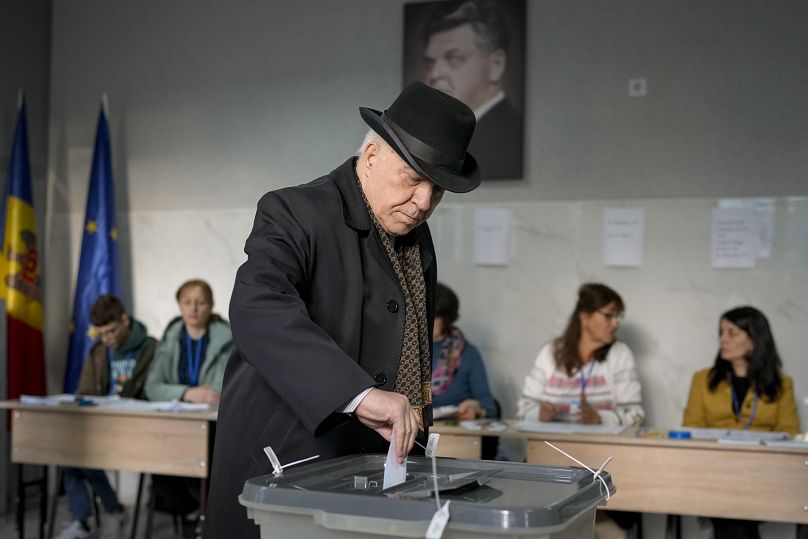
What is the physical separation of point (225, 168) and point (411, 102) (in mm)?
4201

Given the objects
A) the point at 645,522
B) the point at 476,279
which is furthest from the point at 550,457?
the point at 476,279

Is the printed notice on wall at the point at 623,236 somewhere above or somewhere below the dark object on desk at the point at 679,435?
above

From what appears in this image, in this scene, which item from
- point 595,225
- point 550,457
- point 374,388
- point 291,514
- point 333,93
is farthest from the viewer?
point 333,93

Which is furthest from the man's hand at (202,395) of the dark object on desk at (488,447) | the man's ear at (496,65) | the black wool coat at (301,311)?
the black wool coat at (301,311)

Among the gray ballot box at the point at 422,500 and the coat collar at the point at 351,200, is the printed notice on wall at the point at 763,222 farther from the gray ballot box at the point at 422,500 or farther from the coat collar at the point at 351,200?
the gray ballot box at the point at 422,500

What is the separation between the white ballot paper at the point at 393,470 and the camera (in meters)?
1.39

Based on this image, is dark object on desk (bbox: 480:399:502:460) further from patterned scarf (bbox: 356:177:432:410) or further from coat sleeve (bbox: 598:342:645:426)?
patterned scarf (bbox: 356:177:432:410)

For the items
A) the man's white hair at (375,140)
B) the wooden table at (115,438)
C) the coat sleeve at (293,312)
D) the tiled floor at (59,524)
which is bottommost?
the tiled floor at (59,524)

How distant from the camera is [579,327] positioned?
438 centimetres

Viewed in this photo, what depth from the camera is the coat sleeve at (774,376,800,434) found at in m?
4.04

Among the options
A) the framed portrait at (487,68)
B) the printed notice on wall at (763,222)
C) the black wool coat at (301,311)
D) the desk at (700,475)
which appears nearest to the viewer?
the black wool coat at (301,311)

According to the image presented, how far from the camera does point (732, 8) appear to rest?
Answer: 4.77 meters

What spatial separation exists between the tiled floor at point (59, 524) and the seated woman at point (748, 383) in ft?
8.92

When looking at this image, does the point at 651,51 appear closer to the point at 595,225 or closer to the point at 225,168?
the point at 595,225
